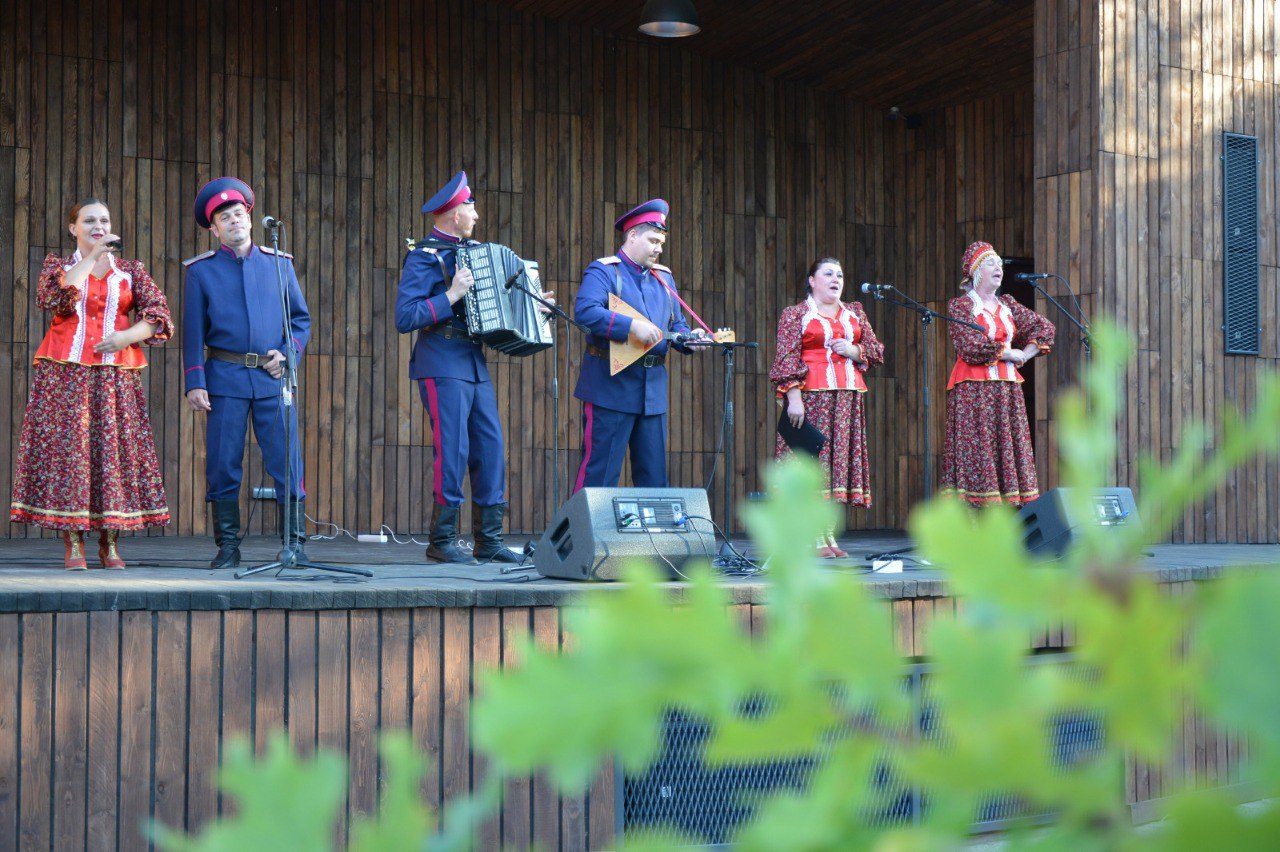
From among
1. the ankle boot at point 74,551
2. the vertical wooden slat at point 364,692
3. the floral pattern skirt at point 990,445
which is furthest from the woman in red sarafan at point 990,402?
the ankle boot at point 74,551

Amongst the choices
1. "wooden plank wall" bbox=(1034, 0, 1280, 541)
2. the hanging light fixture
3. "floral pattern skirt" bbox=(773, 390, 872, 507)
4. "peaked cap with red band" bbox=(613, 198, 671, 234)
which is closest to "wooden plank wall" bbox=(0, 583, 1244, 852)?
"floral pattern skirt" bbox=(773, 390, 872, 507)

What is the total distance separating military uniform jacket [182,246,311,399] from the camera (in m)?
4.50

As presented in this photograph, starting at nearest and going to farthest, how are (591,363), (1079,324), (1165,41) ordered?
(591,363)
(1079,324)
(1165,41)

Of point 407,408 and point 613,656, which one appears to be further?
point 407,408

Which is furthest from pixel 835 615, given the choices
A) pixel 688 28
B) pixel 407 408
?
pixel 407 408

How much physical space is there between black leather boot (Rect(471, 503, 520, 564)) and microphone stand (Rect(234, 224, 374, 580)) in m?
0.69

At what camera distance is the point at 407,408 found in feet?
27.8

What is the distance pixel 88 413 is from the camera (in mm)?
4336

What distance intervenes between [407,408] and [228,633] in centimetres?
551

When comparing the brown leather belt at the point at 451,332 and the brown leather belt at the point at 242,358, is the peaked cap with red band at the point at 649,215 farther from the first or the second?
the brown leather belt at the point at 242,358

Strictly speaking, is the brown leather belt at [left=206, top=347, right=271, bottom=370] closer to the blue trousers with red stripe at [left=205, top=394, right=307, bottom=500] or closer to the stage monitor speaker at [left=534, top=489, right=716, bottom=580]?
the blue trousers with red stripe at [left=205, top=394, right=307, bottom=500]

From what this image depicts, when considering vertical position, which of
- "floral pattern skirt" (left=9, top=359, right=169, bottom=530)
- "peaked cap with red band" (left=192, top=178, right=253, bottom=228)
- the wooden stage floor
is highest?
"peaked cap with red band" (left=192, top=178, right=253, bottom=228)

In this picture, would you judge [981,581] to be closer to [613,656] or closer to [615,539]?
[613,656]

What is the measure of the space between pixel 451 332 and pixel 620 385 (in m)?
0.65
